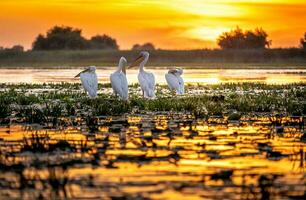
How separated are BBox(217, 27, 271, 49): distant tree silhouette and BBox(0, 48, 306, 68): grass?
53.3ft

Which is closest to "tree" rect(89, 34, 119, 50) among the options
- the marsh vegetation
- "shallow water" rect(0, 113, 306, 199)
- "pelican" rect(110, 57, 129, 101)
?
"pelican" rect(110, 57, 129, 101)

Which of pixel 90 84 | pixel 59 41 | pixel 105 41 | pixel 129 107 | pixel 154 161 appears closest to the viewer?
pixel 154 161

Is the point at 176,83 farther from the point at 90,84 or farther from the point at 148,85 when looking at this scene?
the point at 90,84

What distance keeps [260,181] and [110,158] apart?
1.91m

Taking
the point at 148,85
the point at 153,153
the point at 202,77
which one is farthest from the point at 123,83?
the point at 202,77

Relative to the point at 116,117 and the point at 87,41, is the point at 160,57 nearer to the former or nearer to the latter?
the point at 87,41

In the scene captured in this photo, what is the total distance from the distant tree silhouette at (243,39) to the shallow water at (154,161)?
250 ft

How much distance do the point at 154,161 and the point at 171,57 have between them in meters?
63.1

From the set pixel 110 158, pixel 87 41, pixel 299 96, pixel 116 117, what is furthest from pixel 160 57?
pixel 110 158

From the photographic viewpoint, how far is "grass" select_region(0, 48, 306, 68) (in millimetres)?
67812

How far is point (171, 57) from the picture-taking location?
71000 mm

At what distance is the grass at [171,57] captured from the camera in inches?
2670

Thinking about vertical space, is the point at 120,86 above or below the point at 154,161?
above

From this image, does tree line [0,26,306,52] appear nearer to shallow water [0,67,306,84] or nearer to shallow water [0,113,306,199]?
shallow water [0,67,306,84]
